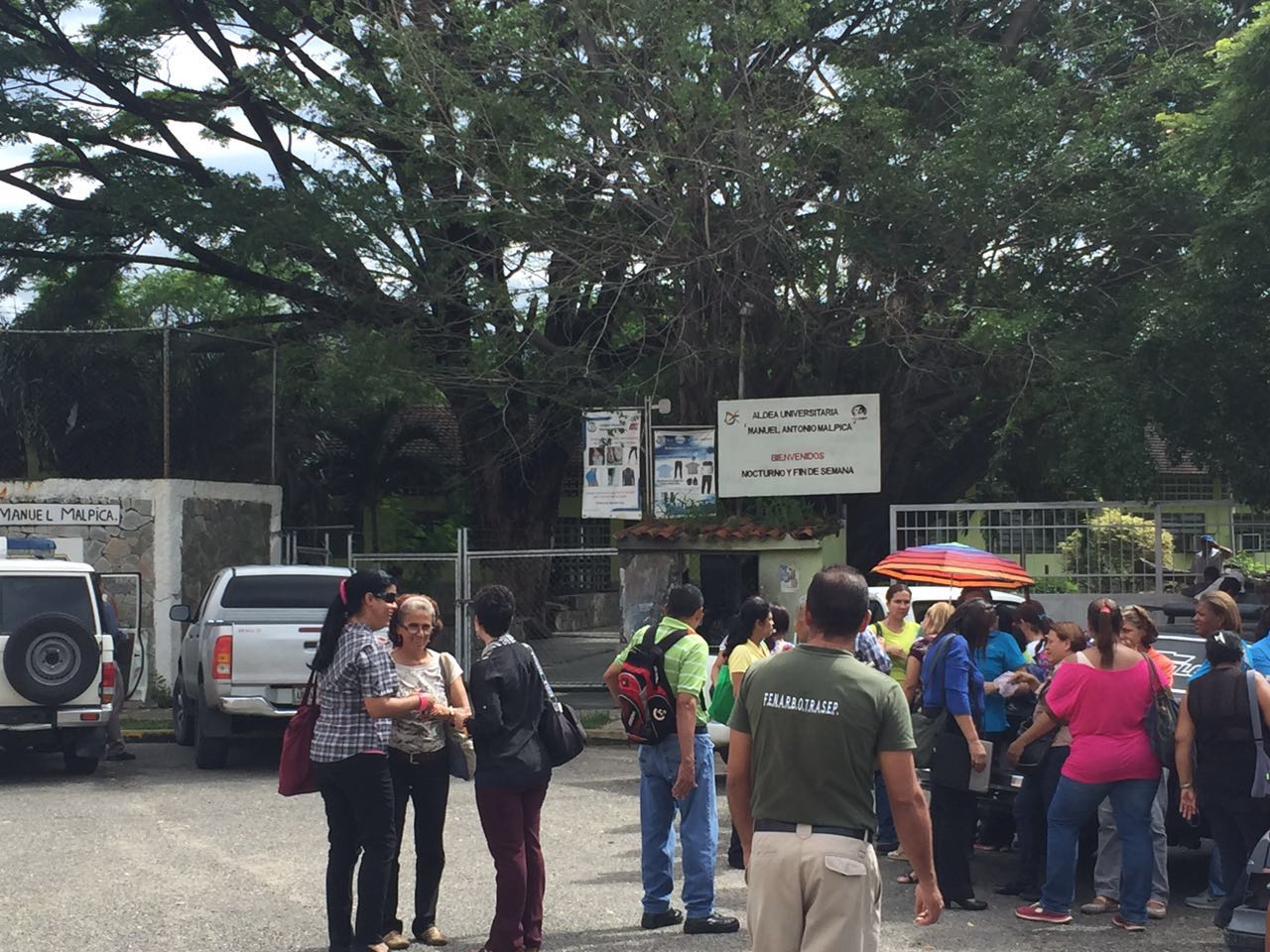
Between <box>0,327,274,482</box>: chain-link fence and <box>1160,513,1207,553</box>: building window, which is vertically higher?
<box>0,327,274,482</box>: chain-link fence

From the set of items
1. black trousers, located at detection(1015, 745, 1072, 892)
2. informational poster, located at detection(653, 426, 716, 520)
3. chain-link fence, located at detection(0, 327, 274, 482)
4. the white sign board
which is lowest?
black trousers, located at detection(1015, 745, 1072, 892)

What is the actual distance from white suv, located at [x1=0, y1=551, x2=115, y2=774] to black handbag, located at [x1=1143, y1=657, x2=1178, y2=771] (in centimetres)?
883

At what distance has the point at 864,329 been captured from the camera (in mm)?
18828

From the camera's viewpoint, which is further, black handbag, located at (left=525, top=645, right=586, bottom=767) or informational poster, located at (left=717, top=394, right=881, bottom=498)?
informational poster, located at (left=717, top=394, right=881, bottom=498)

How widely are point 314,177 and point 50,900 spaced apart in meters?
14.3

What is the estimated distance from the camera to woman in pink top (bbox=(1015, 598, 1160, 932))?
7.58m

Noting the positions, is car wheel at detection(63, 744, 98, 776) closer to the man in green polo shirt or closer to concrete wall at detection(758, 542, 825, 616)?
concrete wall at detection(758, 542, 825, 616)

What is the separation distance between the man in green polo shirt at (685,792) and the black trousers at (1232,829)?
2395 millimetres

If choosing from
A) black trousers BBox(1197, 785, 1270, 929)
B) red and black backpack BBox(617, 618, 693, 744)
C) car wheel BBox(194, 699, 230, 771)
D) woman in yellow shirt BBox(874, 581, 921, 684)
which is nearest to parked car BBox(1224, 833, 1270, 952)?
black trousers BBox(1197, 785, 1270, 929)

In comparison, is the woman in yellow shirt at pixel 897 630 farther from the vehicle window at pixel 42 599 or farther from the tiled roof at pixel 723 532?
the vehicle window at pixel 42 599

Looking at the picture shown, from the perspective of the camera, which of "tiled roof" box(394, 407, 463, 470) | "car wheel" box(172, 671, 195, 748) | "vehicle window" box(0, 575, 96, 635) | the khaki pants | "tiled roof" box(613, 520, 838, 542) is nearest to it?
the khaki pants

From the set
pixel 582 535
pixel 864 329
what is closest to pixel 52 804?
pixel 864 329

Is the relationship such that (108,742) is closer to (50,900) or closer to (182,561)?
(182,561)

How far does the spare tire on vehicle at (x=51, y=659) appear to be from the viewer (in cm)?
1259
